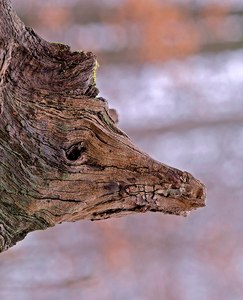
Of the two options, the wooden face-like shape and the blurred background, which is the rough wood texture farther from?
the blurred background

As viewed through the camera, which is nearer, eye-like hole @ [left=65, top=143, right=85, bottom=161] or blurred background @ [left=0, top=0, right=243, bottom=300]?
eye-like hole @ [left=65, top=143, right=85, bottom=161]

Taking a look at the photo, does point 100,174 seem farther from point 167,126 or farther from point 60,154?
point 167,126

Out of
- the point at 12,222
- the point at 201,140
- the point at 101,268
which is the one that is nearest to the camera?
the point at 12,222

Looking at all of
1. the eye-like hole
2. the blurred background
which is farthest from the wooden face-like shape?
the blurred background

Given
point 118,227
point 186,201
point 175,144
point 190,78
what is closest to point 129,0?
point 190,78

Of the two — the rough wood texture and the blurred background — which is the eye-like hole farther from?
the blurred background

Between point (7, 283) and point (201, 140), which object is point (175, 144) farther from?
point (7, 283)

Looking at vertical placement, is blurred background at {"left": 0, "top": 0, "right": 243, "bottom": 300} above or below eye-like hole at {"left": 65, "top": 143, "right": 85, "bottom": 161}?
above
